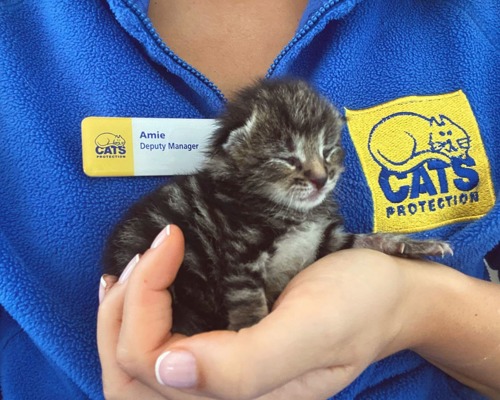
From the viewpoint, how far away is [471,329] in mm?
1087

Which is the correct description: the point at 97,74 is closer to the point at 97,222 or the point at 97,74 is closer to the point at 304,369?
the point at 97,222

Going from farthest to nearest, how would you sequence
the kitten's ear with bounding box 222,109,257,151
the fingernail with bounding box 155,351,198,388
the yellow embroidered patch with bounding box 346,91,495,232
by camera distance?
the yellow embroidered patch with bounding box 346,91,495,232 < the kitten's ear with bounding box 222,109,257,151 < the fingernail with bounding box 155,351,198,388

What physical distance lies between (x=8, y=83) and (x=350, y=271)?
0.89m

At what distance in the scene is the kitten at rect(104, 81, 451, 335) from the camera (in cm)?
92

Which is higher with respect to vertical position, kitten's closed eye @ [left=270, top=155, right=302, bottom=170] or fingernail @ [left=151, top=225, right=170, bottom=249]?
kitten's closed eye @ [left=270, top=155, right=302, bottom=170]

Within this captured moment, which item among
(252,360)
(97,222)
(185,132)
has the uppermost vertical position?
(185,132)

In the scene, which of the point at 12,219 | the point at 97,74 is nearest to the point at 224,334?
the point at 12,219

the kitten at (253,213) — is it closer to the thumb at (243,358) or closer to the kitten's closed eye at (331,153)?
the kitten's closed eye at (331,153)

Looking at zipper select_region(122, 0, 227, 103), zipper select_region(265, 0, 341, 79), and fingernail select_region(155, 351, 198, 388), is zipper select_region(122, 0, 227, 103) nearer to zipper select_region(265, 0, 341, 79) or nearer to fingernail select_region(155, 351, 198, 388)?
zipper select_region(265, 0, 341, 79)

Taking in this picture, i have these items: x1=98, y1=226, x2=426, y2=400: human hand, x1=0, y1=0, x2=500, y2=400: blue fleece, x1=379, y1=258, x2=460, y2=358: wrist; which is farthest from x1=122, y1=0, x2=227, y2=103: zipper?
x1=379, y1=258, x2=460, y2=358: wrist

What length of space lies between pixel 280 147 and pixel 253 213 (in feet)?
0.50

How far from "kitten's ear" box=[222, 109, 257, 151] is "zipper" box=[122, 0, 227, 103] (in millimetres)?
178

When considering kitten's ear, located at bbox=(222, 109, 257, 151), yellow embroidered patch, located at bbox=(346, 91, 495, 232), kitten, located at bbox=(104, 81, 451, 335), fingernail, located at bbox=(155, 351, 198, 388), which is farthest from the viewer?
yellow embroidered patch, located at bbox=(346, 91, 495, 232)

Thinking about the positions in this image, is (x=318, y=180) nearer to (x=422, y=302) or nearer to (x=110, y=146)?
(x=422, y=302)
